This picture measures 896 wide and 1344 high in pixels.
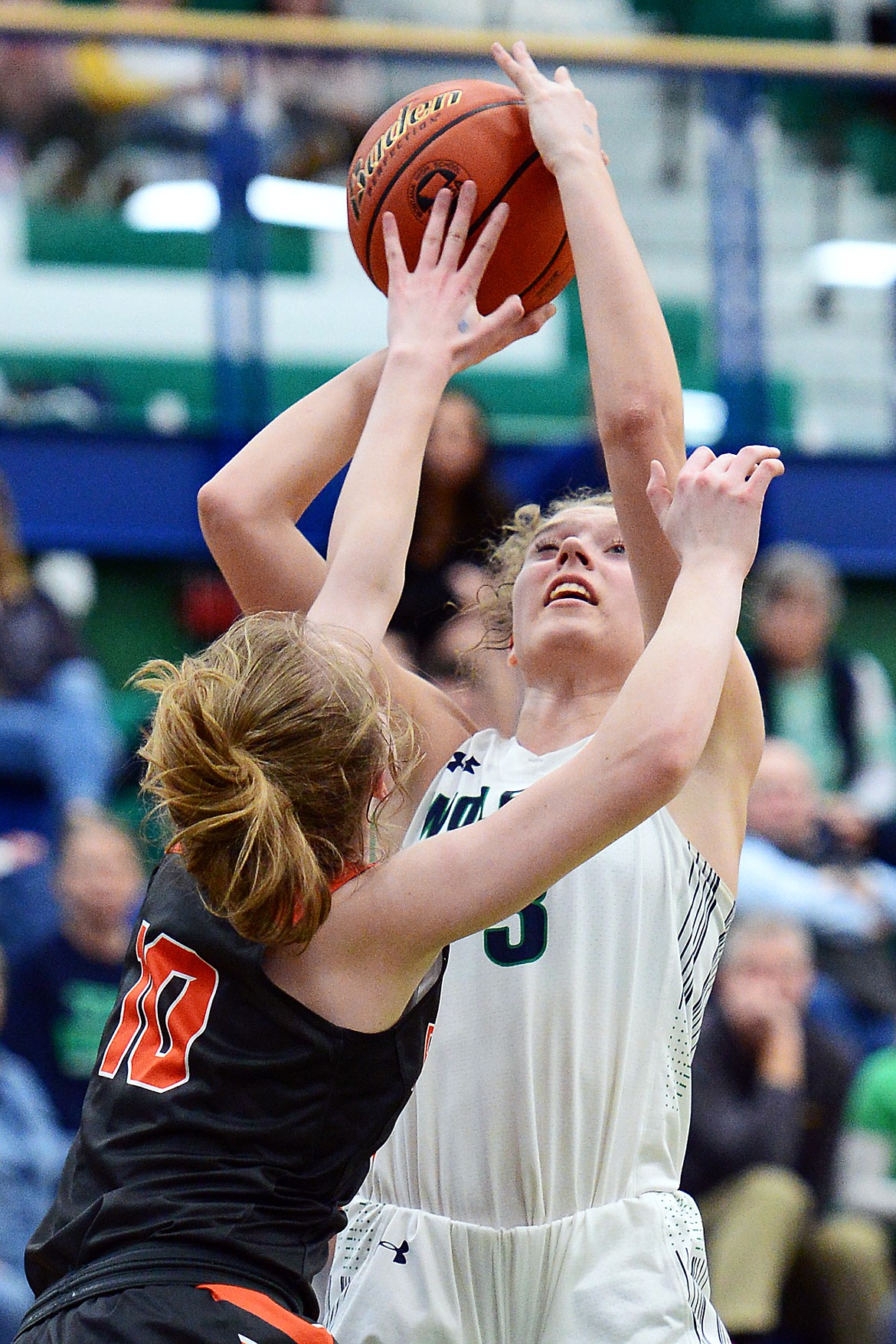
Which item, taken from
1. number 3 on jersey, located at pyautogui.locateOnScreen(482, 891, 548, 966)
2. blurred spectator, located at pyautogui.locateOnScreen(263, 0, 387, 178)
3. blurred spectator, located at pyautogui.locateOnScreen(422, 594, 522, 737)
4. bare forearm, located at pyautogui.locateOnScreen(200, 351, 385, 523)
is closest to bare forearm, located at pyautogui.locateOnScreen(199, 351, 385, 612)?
bare forearm, located at pyautogui.locateOnScreen(200, 351, 385, 523)

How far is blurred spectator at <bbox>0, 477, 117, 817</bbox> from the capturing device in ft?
20.6

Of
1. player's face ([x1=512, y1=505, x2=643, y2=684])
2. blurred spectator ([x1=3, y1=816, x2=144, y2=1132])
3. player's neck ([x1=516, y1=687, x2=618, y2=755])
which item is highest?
player's face ([x1=512, y1=505, x2=643, y2=684])

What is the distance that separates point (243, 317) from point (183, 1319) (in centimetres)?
594

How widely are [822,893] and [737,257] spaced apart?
10.1 feet

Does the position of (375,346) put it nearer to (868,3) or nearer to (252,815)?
(868,3)

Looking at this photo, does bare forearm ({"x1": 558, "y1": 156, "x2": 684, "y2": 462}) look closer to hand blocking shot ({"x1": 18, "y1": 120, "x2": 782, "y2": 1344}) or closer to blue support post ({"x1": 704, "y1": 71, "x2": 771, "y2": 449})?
hand blocking shot ({"x1": 18, "y1": 120, "x2": 782, "y2": 1344})

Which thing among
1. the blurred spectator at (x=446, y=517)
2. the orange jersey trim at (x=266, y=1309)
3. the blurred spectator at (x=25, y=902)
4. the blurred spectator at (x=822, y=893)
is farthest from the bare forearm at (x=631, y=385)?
the blurred spectator at (x=25, y=902)

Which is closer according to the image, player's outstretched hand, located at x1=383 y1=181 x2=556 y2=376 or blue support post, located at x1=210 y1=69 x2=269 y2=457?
player's outstretched hand, located at x1=383 y1=181 x2=556 y2=376

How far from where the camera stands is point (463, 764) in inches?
106

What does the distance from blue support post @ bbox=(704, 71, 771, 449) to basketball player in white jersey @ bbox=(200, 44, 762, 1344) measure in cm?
495

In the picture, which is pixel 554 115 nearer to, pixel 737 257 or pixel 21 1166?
pixel 21 1166

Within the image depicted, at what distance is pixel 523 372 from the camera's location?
736 centimetres

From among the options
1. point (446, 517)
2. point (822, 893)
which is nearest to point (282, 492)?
point (446, 517)

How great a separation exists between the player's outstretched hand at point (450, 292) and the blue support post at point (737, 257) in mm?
4905
